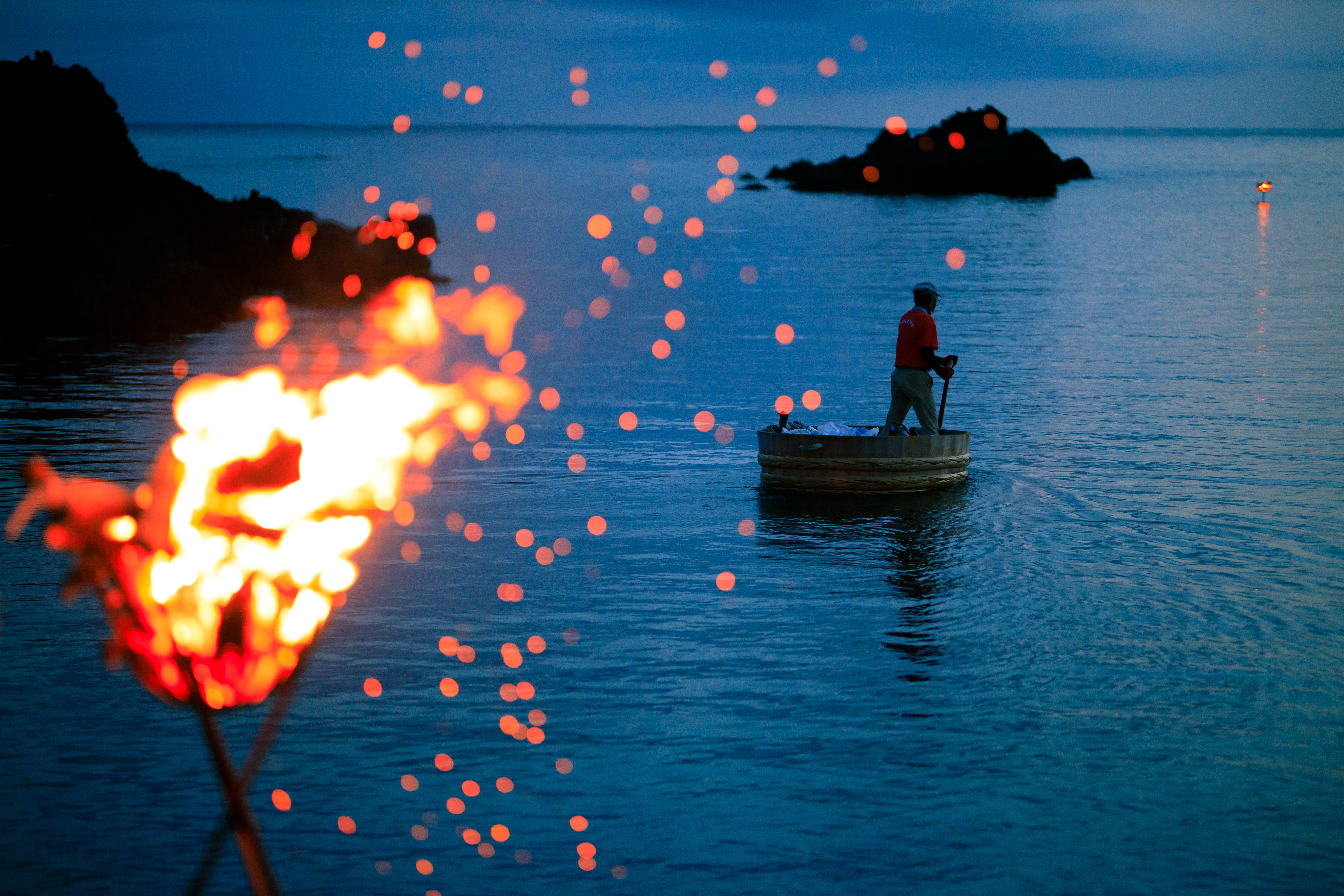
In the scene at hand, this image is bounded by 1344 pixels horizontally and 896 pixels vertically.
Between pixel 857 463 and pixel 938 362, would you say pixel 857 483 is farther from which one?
pixel 938 362

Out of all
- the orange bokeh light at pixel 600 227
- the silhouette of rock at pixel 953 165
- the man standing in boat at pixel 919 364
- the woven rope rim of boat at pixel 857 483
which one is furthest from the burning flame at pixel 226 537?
the silhouette of rock at pixel 953 165

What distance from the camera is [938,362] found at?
13.5m

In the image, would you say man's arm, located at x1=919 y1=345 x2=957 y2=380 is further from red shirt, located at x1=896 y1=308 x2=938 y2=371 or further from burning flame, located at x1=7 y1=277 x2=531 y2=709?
burning flame, located at x1=7 y1=277 x2=531 y2=709

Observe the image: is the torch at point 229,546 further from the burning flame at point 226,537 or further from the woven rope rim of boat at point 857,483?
the woven rope rim of boat at point 857,483

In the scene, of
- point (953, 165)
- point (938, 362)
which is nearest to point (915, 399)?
point (938, 362)

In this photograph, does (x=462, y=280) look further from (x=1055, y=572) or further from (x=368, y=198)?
(x=368, y=198)

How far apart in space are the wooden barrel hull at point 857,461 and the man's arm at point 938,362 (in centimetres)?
64

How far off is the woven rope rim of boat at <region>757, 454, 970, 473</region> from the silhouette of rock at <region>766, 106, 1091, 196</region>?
3787 inches

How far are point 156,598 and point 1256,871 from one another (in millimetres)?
4904

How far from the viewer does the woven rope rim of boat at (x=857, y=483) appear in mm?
13133

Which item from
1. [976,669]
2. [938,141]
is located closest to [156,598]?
[976,669]

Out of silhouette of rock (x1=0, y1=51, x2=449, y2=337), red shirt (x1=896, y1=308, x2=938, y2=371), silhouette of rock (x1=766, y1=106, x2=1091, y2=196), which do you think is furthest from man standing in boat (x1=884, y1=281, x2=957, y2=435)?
silhouette of rock (x1=766, y1=106, x2=1091, y2=196)

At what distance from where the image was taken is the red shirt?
1359 cm

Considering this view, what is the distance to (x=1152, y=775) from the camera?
6.80 metres
